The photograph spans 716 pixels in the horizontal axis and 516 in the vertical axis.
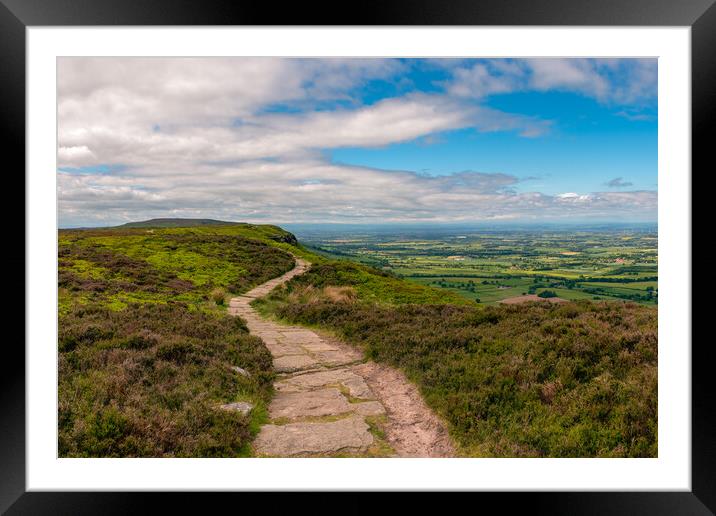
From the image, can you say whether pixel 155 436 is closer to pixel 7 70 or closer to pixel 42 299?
pixel 42 299

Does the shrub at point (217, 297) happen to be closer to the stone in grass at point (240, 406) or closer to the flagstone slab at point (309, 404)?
the flagstone slab at point (309, 404)

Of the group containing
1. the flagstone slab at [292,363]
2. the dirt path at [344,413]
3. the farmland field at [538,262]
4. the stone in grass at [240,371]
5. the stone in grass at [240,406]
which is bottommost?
the dirt path at [344,413]

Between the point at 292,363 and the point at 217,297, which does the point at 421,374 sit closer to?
the point at 292,363

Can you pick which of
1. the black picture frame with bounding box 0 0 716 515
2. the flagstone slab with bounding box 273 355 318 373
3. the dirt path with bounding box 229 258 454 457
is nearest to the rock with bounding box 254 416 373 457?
the dirt path with bounding box 229 258 454 457
